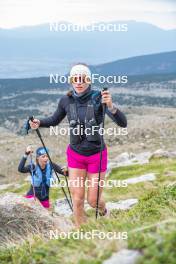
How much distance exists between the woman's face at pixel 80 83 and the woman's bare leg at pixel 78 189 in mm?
1646

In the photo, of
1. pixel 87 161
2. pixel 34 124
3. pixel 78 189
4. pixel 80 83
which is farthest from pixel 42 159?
pixel 80 83

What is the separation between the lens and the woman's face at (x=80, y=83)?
32.8ft

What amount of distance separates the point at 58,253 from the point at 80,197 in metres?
3.79

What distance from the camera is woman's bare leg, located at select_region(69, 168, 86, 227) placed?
10.5 m

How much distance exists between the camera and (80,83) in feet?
32.9

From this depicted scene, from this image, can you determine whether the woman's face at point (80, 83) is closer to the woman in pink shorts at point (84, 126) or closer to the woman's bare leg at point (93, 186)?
the woman in pink shorts at point (84, 126)

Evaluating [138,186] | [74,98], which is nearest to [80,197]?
[74,98]

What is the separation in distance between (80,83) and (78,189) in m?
2.18

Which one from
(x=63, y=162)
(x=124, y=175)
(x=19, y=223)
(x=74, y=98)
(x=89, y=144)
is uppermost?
(x=74, y=98)

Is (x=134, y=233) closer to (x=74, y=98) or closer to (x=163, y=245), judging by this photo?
(x=163, y=245)

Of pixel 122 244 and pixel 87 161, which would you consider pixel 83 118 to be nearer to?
pixel 87 161

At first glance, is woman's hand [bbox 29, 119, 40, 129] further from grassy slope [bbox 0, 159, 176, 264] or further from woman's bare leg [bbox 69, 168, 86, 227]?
grassy slope [bbox 0, 159, 176, 264]

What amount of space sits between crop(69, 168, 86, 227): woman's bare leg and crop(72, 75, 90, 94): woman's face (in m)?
1.65

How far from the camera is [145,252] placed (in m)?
5.64
